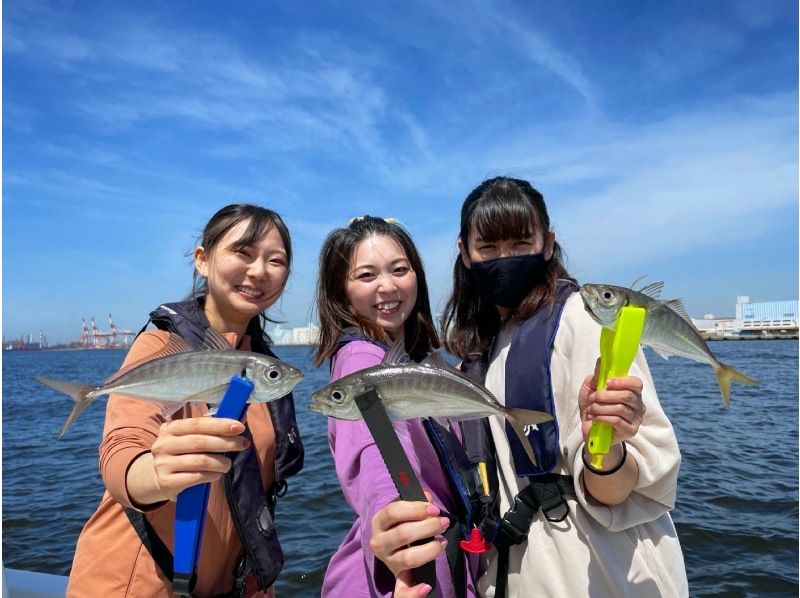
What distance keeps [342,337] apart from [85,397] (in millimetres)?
1335

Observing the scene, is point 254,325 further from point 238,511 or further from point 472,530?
point 472,530

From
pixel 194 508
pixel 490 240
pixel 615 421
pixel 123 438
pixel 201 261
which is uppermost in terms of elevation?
pixel 490 240

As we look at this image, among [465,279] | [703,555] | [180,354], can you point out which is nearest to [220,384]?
[180,354]

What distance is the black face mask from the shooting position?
3.04 metres

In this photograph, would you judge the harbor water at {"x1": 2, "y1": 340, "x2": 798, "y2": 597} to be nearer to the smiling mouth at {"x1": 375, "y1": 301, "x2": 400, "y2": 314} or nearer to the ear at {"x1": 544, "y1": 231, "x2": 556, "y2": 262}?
the smiling mouth at {"x1": 375, "y1": 301, "x2": 400, "y2": 314}

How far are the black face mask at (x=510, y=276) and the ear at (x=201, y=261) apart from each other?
5.99 feet

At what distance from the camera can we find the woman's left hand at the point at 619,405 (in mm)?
2057

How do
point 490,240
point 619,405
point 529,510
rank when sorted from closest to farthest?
point 619,405 → point 529,510 → point 490,240

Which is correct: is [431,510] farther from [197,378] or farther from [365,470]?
[197,378]

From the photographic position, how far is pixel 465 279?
3.62m

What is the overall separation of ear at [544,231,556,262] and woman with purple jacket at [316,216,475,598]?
34.7 inches

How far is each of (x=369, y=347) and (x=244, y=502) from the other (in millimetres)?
1170

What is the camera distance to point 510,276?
305 centimetres

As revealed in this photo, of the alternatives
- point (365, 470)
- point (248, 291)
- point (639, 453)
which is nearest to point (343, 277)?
point (248, 291)
